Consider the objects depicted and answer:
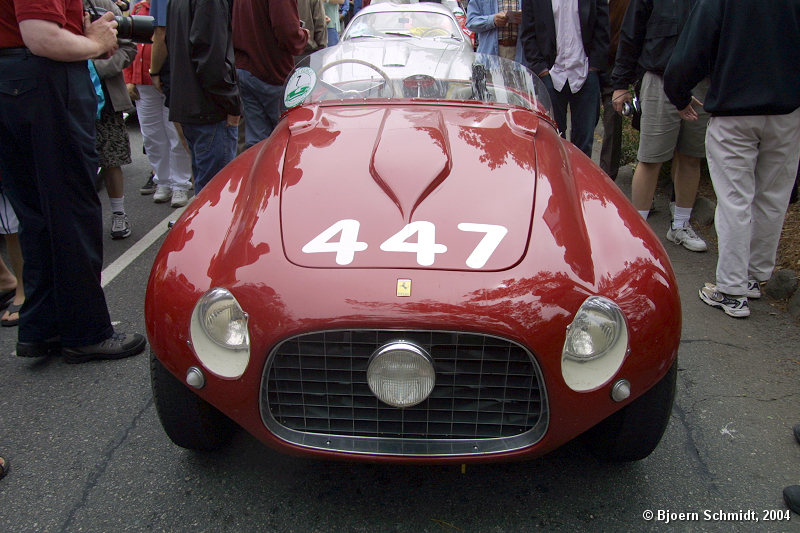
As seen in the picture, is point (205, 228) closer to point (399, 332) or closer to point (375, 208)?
point (375, 208)

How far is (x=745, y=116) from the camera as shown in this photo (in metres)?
3.32

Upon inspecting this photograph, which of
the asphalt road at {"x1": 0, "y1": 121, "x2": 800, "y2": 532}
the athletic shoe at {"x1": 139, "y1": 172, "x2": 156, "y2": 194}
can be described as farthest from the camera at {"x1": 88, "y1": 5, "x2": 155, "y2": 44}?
the athletic shoe at {"x1": 139, "y1": 172, "x2": 156, "y2": 194}

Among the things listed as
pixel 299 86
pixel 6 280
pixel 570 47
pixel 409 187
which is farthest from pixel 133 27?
pixel 570 47

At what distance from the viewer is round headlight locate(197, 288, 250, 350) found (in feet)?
6.13

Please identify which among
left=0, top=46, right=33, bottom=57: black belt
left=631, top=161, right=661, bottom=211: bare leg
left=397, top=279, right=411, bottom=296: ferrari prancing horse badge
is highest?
left=0, top=46, right=33, bottom=57: black belt

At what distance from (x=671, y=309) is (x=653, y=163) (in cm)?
274

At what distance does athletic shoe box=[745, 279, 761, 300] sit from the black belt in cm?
384

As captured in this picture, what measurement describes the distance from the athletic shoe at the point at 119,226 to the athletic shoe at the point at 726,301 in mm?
3962

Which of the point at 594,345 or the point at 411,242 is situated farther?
the point at 411,242

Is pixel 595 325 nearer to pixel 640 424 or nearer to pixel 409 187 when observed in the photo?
pixel 640 424

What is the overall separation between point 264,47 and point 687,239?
3405 mm

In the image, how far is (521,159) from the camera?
2.45 metres

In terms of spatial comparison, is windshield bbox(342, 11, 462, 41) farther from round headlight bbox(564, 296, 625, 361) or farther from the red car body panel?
round headlight bbox(564, 296, 625, 361)

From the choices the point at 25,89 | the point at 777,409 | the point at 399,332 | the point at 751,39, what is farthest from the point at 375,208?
the point at 751,39
